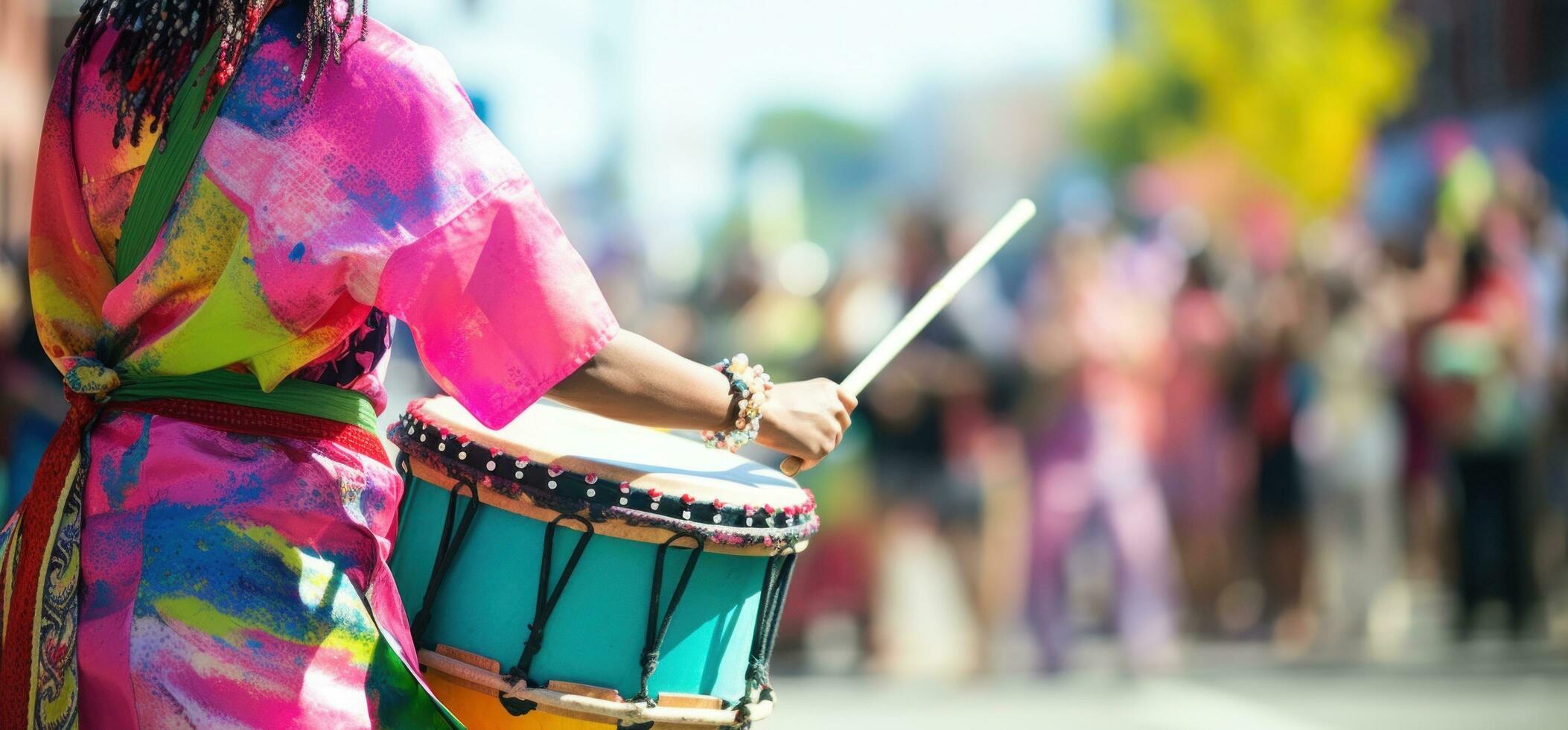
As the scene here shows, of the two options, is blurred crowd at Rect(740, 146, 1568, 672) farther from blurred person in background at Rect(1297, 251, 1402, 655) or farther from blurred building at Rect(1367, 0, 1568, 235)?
blurred building at Rect(1367, 0, 1568, 235)

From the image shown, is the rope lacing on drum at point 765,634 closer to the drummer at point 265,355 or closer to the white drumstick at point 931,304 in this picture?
the white drumstick at point 931,304

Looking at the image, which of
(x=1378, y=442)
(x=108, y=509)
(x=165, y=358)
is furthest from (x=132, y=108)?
(x=1378, y=442)

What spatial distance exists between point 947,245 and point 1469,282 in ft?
8.30

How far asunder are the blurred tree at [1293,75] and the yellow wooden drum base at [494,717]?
2390 centimetres

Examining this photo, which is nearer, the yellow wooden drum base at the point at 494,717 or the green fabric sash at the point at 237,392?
the green fabric sash at the point at 237,392

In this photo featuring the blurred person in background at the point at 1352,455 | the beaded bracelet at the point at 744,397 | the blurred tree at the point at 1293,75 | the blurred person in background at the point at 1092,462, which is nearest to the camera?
the beaded bracelet at the point at 744,397

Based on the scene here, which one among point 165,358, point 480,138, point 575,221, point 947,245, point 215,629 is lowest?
point 215,629

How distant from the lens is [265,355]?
6.38 ft

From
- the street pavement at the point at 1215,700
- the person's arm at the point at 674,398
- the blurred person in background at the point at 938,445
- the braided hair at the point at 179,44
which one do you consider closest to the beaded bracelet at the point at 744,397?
the person's arm at the point at 674,398

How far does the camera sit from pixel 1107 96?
3950 centimetres

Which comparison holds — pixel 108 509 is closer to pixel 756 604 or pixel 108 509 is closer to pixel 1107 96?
pixel 756 604

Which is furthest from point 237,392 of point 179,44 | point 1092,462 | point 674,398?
point 1092,462

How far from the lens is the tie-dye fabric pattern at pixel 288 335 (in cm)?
188

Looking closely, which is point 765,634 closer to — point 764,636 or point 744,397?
point 764,636
